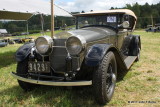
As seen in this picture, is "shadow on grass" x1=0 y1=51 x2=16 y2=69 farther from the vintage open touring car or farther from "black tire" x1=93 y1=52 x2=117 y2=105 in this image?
"black tire" x1=93 y1=52 x2=117 y2=105

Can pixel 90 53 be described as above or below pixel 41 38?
below

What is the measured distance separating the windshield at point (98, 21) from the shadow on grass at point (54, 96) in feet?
6.00

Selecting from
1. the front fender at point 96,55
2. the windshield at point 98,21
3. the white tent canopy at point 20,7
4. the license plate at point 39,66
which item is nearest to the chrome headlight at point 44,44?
the license plate at point 39,66

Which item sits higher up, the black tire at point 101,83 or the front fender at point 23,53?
the front fender at point 23,53

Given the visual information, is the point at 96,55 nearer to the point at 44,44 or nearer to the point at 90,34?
the point at 90,34

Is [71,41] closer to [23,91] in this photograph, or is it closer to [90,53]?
[90,53]

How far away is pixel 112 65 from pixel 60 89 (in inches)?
46.4

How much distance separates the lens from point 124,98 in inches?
122

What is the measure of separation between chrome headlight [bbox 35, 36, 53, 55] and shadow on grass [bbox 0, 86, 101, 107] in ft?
2.77

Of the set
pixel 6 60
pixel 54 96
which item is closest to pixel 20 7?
pixel 6 60

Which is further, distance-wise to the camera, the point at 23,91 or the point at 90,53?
the point at 23,91

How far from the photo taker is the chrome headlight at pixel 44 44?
9.82ft

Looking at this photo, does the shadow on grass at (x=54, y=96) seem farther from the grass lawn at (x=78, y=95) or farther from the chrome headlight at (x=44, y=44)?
the chrome headlight at (x=44, y=44)

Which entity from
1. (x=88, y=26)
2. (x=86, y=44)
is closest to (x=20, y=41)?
(x=88, y=26)
